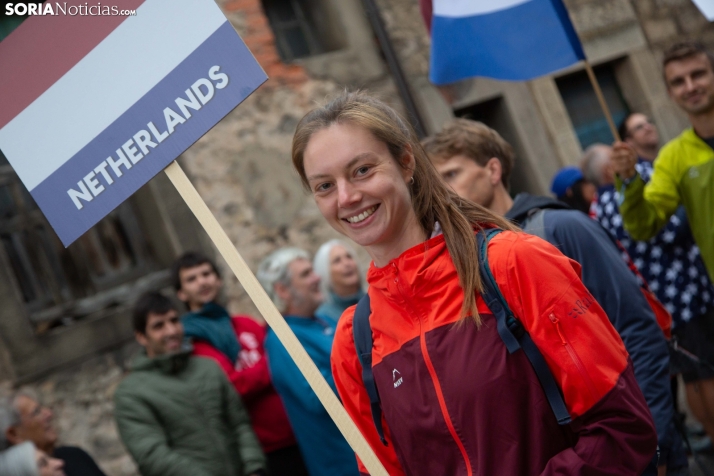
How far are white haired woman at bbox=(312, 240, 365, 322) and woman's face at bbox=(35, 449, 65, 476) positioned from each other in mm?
1440

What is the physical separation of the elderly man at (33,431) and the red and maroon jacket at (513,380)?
7.15ft

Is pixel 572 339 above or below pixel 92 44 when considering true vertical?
below

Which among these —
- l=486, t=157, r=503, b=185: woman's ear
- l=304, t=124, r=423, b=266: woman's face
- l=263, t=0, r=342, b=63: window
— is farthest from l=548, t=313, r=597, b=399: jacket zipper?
l=263, t=0, r=342, b=63: window

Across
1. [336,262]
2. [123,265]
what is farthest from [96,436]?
[336,262]

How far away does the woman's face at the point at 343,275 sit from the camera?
168 inches

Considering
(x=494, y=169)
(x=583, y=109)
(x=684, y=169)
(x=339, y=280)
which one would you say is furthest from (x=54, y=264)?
(x=583, y=109)

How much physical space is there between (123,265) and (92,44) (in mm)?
3968

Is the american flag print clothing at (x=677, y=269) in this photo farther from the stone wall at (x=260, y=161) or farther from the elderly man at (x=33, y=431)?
the stone wall at (x=260, y=161)


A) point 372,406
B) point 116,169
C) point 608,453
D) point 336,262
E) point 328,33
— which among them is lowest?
point 608,453

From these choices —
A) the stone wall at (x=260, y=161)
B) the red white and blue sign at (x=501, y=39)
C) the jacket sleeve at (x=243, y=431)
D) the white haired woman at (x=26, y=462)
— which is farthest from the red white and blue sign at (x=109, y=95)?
the stone wall at (x=260, y=161)

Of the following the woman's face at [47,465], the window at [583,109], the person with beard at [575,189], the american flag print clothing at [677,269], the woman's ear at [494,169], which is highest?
the window at [583,109]

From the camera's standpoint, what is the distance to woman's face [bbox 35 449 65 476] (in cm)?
323

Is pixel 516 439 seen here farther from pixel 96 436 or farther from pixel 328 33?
pixel 328 33

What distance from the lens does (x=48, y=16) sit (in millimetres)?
2135
